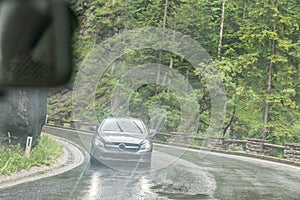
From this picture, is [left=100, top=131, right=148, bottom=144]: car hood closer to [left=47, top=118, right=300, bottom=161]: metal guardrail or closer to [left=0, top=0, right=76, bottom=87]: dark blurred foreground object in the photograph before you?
[left=47, top=118, right=300, bottom=161]: metal guardrail

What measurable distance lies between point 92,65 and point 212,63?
806 inches

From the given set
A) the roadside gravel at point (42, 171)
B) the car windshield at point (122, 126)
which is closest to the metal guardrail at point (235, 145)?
the roadside gravel at point (42, 171)

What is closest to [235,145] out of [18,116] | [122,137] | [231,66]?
[231,66]

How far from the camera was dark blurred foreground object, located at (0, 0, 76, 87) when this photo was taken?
2.59 metres

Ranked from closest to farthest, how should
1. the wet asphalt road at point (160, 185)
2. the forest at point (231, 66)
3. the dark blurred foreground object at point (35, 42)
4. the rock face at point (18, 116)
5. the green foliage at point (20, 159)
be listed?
the dark blurred foreground object at point (35, 42)
the wet asphalt road at point (160, 185)
the green foliage at point (20, 159)
the rock face at point (18, 116)
the forest at point (231, 66)

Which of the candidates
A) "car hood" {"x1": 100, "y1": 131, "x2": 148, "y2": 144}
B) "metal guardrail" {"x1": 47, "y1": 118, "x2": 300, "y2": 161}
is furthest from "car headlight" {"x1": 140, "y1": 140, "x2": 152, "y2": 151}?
"metal guardrail" {"x1": 47, "y1": 118, "x2": 300, "y2": 161}

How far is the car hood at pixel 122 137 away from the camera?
13117 millimetres

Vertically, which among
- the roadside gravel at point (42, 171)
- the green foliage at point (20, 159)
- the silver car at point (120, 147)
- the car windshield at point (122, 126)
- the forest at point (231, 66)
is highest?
the forest at point (231, 66)

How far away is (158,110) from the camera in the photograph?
3372 centimetres

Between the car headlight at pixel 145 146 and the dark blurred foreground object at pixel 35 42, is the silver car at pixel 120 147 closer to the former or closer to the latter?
the car headlight at pixel 145 146

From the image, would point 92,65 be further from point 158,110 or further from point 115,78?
point 158,110

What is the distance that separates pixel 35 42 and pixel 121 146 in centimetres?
1037

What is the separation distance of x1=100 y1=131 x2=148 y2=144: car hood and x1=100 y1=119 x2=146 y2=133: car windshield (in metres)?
0.44

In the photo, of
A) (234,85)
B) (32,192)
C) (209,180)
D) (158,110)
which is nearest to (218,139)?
(234,85)
